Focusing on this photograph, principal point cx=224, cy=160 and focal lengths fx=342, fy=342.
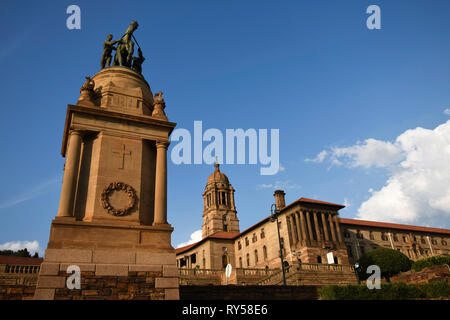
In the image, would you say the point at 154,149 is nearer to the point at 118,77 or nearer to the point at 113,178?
the point at 113,178

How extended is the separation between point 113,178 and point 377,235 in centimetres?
6821

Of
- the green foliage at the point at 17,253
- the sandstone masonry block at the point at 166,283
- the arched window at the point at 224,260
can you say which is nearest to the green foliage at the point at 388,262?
the arched window at the point at 224,260

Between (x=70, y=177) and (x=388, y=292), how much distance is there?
17.0 meters

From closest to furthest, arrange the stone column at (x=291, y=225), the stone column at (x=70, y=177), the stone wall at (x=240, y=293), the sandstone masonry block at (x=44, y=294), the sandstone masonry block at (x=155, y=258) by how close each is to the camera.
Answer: the sandstone masonry block at (x=44, y=294) → the sandstone masonry block at (x=155, y=258) → the stone column at (x=70, y=177) → the stone wall at (x=240, y=293) → the stone column at (x=291, y=225)

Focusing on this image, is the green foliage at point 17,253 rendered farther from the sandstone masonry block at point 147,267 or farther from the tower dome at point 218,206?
the sandstone masonry block at point 147,267

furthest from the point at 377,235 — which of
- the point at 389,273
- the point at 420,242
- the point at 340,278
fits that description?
the point at 340,278

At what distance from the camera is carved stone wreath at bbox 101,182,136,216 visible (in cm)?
1463

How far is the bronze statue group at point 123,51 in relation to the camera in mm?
20141

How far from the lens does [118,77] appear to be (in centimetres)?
1852

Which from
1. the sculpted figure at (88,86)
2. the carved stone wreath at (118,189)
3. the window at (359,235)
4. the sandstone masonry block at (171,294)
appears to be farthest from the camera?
the window at (359,235)

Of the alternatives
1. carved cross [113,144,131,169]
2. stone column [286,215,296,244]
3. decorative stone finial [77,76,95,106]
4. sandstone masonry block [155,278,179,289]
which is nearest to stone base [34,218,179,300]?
sandstone masonry block [155,278,179,289]

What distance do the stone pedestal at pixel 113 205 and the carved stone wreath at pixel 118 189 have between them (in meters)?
0.04

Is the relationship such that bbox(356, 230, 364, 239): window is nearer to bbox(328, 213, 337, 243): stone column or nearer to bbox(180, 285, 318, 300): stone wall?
bbox(328, 213, 337, 243): stone column

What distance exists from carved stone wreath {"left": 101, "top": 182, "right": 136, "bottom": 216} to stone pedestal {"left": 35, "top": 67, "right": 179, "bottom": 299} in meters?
0.04
